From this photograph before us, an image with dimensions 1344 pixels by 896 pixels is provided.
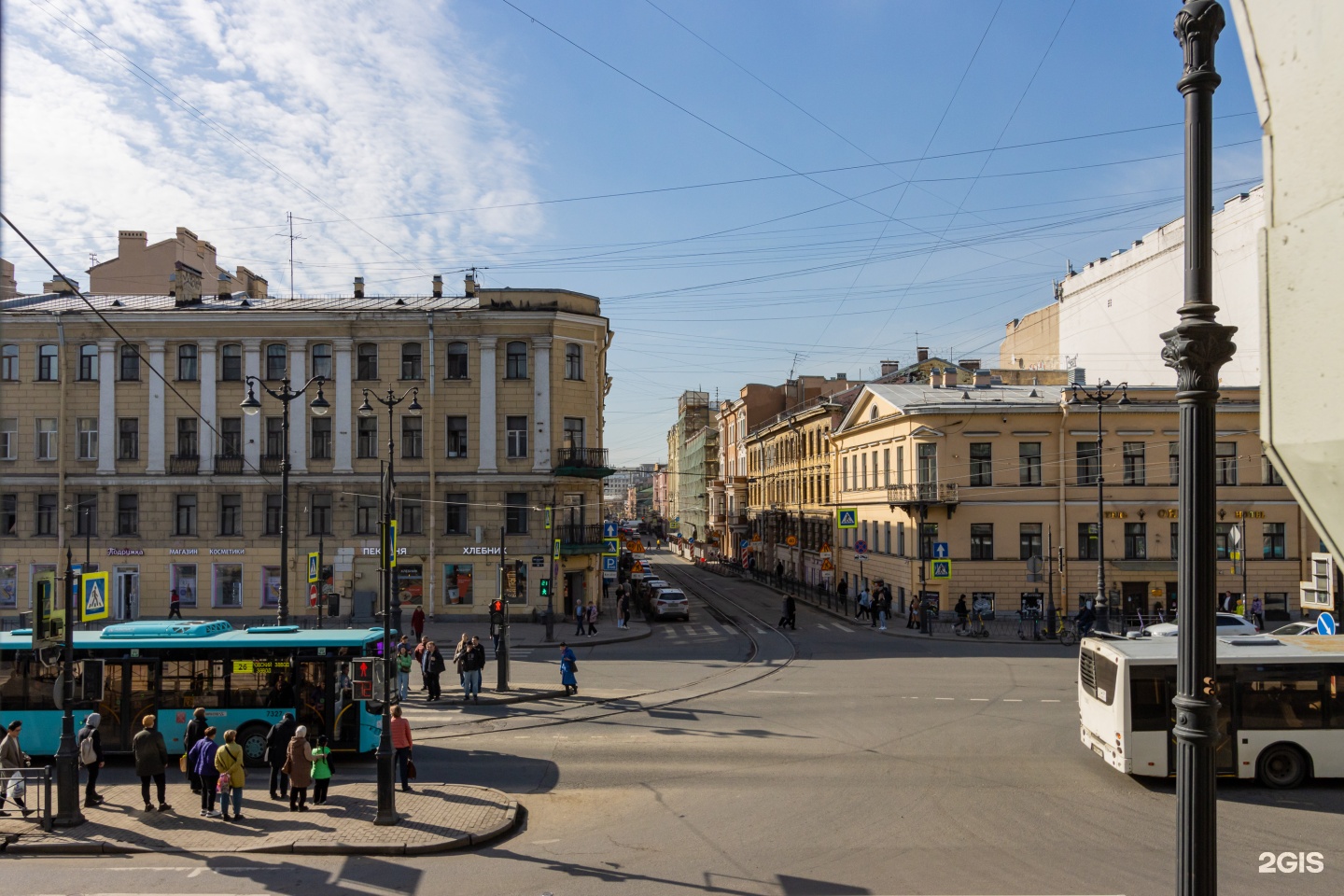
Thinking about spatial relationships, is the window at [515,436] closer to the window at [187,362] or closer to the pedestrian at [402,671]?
the window at [187,362]

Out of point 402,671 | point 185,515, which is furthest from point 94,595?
point 185,515

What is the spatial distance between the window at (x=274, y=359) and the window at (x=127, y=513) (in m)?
7.94

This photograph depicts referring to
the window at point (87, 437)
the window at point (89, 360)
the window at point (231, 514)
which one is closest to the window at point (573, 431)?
the window at point (231, 514)

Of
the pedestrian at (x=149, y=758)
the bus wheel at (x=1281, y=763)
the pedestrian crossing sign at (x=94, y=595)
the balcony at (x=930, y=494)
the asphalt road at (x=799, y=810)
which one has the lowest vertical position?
the asphalt road at (x=799, y=810)

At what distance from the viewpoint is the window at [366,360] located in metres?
41.5

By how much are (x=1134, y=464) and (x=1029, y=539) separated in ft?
18.5

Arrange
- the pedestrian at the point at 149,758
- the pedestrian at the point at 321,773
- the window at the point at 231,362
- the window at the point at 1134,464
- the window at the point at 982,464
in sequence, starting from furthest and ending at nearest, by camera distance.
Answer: the window at the point at 982,464 → the window at the point at 1134,464 → the window at the point at 231,362 → the pedestrian at the point at 321,773 → the pedestrian at the point at 149,758

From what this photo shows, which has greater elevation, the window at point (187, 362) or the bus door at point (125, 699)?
A: the window at point (187, 362)

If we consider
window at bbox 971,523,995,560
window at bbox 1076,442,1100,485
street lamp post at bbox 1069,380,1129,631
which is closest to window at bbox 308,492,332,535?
window at bbox 971,523,995,560

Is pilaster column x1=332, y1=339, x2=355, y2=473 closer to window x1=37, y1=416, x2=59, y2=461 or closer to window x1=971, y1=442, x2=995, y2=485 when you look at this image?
window x1=37, y1=416, x2=59, y2=461

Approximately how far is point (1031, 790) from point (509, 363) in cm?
3147

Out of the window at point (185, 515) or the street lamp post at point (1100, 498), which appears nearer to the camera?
the street lamp post at point (1100, 498)

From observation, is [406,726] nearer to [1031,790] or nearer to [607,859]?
[607,859]

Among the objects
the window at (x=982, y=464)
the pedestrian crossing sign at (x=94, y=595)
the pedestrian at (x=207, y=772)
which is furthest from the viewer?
the window at (x=982, y=464)
